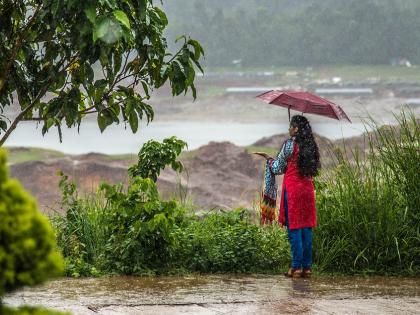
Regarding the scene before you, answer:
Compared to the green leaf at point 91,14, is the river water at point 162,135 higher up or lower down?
higher up

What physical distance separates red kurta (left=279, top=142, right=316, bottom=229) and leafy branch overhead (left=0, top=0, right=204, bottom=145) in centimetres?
219

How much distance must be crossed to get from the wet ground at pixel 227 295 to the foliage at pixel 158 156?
1.05m

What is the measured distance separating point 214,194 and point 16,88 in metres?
23.0

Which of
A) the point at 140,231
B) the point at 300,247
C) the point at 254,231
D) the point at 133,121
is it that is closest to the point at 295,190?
the point at 300,247

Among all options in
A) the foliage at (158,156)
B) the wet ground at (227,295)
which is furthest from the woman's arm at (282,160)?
the wet ground at (227,295)

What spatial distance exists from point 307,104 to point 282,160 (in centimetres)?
64

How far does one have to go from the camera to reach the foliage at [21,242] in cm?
215

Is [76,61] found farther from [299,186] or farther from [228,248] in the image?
[228,248]

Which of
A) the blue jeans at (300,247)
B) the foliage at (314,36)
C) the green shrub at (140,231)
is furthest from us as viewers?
the foliage at (314,36)

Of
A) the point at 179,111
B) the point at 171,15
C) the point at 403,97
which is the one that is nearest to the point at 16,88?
the point at 403,97

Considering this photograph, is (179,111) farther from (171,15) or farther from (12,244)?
(12,244)

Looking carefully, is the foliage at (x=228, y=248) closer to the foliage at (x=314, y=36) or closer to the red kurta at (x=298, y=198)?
the red kurta at (x=298, y=198)

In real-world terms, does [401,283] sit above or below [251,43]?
below

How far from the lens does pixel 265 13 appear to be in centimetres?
7644
